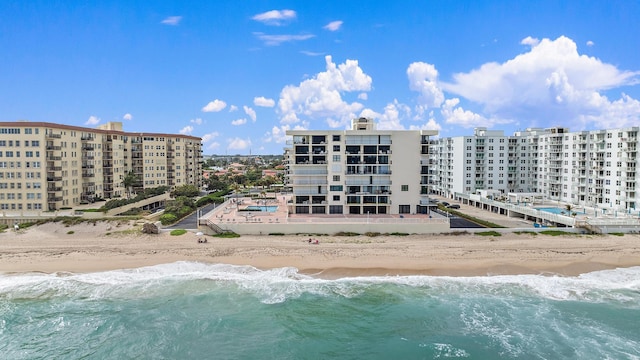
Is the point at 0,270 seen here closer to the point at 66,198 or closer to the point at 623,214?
the point at 66,198

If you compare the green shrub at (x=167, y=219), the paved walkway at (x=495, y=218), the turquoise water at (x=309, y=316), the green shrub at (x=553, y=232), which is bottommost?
the turquoise water at (x=309, y=316)

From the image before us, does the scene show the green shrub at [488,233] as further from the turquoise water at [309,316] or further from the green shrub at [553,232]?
the turquoise water at [309,316]

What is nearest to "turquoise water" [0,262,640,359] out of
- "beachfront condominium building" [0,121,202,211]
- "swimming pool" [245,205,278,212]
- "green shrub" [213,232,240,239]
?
"green shrub" [213,232,240,239]

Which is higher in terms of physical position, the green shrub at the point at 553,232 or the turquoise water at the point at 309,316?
the green shrub at the point at 553,232

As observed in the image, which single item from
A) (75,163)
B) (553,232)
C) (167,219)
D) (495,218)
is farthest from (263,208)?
(553,232)

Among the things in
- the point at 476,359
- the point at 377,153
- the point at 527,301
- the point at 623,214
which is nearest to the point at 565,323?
the point at 527,301

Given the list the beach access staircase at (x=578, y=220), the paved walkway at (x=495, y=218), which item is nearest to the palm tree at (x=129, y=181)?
the paved walkway at (x=495, y=218)

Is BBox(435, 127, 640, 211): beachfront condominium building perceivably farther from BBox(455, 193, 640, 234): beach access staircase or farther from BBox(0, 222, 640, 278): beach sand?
BBox(0, 222, 640, 278): beach sand
